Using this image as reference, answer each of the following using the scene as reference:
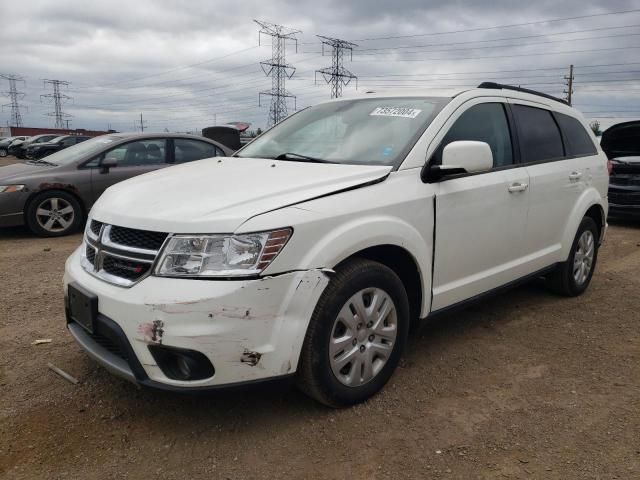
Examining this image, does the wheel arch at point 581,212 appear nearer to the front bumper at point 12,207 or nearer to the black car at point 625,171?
the black car at point 625,171

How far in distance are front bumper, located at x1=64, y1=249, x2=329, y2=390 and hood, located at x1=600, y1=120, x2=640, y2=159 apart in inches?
340

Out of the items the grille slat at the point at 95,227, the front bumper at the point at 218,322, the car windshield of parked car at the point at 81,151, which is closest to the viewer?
the front bumper at the point at 218,322

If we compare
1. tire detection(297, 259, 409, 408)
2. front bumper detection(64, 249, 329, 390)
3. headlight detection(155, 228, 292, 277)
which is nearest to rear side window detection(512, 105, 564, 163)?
tire detection(297, 259, 409, 408)

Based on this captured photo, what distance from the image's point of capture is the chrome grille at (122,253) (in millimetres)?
2492

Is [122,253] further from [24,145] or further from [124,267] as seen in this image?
[24,145]

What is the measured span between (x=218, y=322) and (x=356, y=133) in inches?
65.0

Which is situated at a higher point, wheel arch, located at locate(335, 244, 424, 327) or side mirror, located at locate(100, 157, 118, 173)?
side mirror, located at locate(100, 157, 118, 173)

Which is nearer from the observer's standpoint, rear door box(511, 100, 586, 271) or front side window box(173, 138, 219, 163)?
rear door box(511, 100, 586, 271)

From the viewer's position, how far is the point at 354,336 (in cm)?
277

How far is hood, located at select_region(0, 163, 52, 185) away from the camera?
23.2ft

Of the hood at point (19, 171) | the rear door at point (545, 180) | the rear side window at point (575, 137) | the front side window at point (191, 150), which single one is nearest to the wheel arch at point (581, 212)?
the rear door at point (545, 180)

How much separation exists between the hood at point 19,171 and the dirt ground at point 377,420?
12.2 ft

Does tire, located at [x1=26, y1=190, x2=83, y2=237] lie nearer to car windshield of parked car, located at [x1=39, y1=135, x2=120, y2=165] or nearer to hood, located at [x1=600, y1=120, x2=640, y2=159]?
car windshield of parked car, located at [x1=39, y1=135, x2=120, y2=165]

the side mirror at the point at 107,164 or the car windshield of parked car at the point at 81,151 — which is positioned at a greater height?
the car windshield of parked car at the point at 81,151
